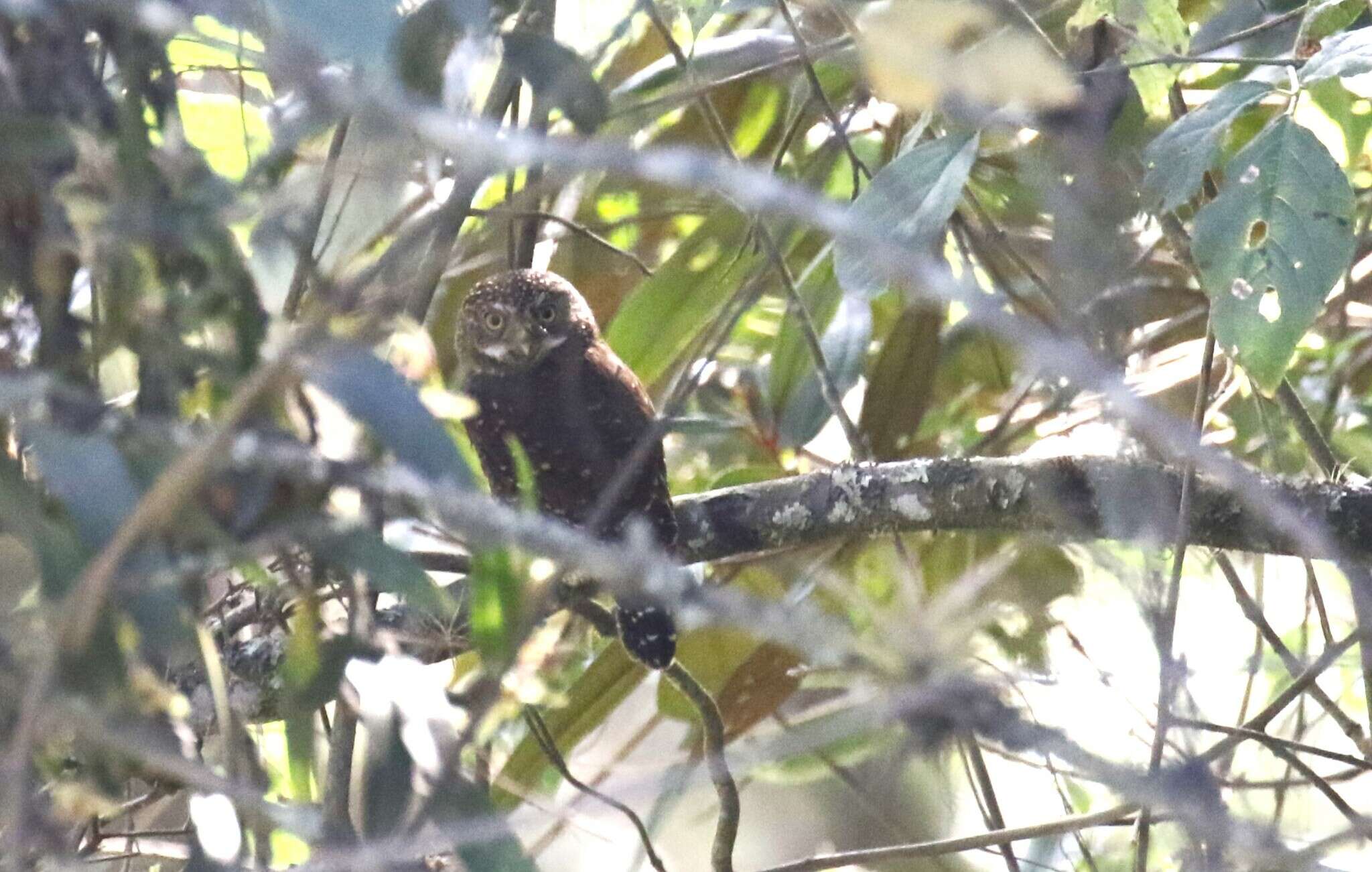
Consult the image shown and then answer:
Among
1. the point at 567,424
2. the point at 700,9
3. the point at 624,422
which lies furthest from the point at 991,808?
the point at 700,9

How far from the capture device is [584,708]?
7.97 ft

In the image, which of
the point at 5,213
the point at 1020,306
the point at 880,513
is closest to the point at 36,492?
the point at 5,213

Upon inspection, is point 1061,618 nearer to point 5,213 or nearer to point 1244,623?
point 1244,623

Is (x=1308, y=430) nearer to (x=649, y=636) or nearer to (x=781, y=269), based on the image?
(x=781, y=269)

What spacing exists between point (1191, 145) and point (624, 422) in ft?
3.89

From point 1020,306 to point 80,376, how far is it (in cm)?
151

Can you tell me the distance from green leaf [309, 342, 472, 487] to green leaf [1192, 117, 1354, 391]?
93 centimetres

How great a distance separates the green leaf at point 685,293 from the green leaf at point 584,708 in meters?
0.52

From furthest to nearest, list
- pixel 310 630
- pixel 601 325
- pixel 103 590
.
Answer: pixel 601 325, pixel 310 630, pixel 103 590

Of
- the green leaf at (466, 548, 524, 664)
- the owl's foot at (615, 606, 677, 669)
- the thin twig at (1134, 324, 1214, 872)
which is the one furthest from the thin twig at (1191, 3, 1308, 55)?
the green leaf at (466, 548, 524, 664)

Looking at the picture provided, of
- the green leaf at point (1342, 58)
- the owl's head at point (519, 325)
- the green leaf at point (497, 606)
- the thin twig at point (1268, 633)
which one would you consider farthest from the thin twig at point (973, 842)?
the owl's head at point (519, 325)

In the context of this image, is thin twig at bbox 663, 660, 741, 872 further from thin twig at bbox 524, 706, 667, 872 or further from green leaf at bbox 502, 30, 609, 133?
green leaf at bbox 502, 30, 609, 133

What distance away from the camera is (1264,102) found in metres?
2.36

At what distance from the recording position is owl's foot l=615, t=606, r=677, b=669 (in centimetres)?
213
